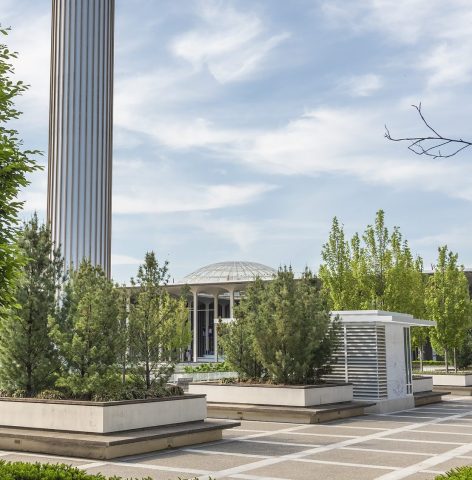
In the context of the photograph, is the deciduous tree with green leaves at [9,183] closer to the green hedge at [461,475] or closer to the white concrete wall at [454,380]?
the green hedge at [461,475]

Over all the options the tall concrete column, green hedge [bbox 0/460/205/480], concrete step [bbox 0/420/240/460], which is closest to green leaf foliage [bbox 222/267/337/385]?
concrete step [bbox 0/420/240/460]

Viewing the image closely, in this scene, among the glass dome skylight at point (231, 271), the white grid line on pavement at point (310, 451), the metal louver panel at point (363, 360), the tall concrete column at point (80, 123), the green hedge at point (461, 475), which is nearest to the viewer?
the green hedge at point (461, 475)

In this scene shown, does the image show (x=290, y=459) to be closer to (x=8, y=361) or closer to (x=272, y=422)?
(x=272, y=422)

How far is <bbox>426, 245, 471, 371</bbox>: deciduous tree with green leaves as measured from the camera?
35875 millimetres

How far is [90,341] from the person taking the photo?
17.1 meters

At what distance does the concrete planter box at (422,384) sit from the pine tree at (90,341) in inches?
614

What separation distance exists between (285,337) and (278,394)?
2.02 meters

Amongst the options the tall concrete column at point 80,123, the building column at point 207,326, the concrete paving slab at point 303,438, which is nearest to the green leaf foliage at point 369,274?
the concrete paving slab at point 303,438

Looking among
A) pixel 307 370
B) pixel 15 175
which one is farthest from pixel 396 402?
pixel 15 175

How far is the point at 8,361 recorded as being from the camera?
57.9ft

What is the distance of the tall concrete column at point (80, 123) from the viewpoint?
2761 inches

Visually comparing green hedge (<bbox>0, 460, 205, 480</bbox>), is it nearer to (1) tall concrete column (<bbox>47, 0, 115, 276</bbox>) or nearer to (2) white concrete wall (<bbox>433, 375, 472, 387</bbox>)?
(2) white concrete wall (<bbox>433, 375, 472, 387</bbox>)

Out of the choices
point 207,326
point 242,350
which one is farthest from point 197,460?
point 207,326

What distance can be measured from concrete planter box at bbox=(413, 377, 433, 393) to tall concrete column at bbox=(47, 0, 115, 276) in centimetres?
5059
